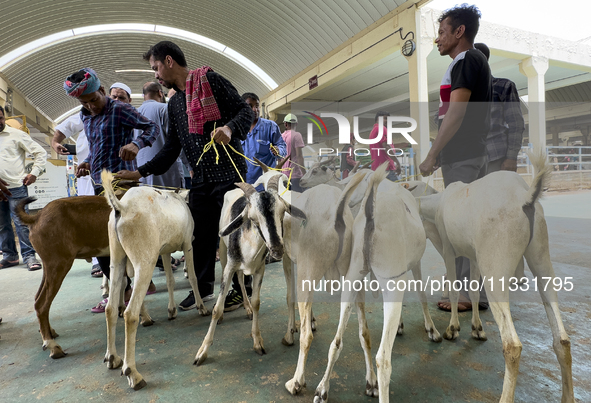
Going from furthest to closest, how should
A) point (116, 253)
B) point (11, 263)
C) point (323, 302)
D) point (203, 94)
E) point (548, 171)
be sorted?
point (11, 263)
point (323, 302)
point (203, 94)
point (116, 253)
point (548, 171)

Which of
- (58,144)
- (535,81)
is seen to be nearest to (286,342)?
(58,144)

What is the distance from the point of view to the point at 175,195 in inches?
122

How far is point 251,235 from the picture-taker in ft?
8.31

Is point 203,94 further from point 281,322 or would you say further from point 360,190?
point 281,322

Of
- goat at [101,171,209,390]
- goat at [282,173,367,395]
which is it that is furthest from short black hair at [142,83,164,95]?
goat at [282,173,367,395]

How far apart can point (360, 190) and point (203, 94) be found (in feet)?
5.78

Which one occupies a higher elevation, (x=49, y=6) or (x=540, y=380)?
(x=49, y=6)

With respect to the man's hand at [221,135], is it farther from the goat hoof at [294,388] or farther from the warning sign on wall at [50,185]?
the warning sign on wall at [50,185]

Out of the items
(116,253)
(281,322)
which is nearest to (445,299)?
(281,322)

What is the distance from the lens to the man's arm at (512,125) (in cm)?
229

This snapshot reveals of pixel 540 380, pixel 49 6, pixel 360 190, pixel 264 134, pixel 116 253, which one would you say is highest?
pixel 49 6

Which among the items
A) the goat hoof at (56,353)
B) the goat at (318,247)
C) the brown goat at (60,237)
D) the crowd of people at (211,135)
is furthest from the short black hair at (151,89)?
the goat at (318,247)

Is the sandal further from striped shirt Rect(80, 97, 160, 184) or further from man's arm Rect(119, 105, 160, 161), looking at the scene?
man's arm Rect(119, 105, 160, 161)

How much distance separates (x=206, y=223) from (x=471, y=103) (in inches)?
102
